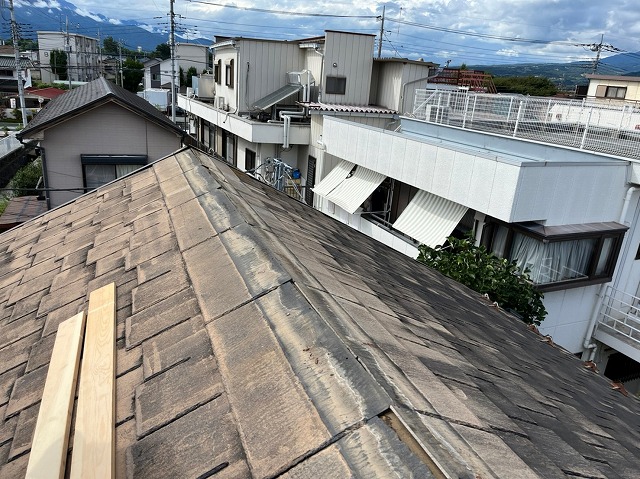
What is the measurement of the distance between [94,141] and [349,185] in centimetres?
936

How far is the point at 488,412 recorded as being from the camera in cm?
248

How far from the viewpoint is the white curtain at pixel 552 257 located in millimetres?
10375

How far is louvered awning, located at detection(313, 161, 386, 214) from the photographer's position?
1496cm

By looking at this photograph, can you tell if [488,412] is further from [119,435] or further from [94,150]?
[94,150]

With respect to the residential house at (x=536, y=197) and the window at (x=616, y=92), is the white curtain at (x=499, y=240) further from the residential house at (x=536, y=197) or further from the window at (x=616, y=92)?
the window at (x=616, y=92)

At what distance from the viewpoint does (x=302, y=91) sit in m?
23.1

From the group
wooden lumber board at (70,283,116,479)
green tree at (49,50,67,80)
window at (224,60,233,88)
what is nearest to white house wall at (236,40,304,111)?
window at (224,60,233,88)

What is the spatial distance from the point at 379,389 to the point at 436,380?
0.75 metres

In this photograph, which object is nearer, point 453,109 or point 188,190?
point 188,190

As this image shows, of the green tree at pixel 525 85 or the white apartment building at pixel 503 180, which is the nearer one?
the white apartment building at pixel 503 180

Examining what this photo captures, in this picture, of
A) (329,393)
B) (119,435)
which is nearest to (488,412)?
(329,393)

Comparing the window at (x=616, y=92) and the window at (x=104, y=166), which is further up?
the window at (x=616, y=92)

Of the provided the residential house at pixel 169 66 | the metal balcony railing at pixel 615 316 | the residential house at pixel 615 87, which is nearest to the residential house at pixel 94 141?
the metal balcony railing at pixel 615 316

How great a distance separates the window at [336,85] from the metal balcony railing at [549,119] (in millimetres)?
6774
